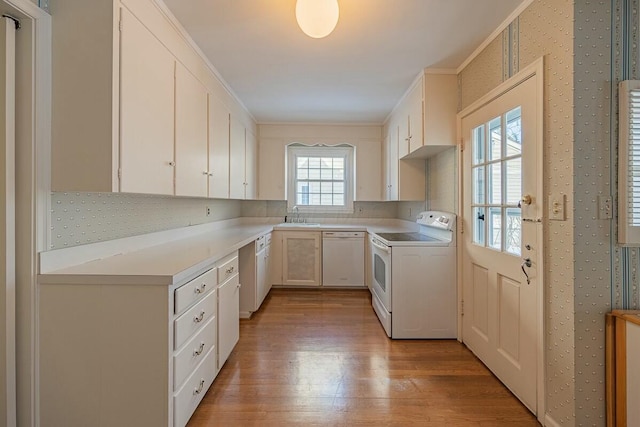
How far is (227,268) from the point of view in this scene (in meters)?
2.21

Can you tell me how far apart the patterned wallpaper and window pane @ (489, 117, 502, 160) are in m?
0.45

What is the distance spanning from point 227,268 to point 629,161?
2323 millimetres

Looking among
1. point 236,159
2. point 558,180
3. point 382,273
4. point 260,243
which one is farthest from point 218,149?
point 558,180

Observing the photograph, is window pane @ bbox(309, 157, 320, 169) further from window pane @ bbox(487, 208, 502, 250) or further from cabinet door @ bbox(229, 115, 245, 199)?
window pane @ bbox(487, 208, 502, 250)

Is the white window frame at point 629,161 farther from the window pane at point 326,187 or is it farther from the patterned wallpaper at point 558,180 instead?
the window pane at point 326,187

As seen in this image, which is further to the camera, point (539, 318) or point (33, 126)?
point (539, 318)

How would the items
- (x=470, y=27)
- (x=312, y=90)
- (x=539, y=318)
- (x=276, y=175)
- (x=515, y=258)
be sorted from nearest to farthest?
(x=539, y=318)
(x=515, y=258)
(x=470, y=27)
(x=312, y=90)
(x=276, y=175)

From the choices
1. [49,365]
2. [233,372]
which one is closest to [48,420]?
[49,365]

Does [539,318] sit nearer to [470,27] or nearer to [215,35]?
[470,27]

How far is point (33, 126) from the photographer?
4.50 feet

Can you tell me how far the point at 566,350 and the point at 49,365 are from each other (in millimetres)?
2432

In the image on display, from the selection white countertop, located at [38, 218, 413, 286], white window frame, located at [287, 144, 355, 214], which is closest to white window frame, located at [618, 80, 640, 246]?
white countertop, located at [38, 218, 413, 286]

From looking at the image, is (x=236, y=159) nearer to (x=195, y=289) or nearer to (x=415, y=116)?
(x=415, y=116)

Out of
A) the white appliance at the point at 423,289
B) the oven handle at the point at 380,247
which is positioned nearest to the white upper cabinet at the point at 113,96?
the oven handle at the point at 380,247
